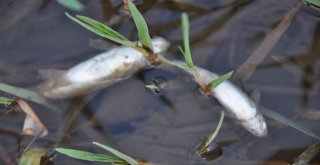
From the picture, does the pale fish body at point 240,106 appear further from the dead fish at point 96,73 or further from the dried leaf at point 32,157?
the dried leaf at point 32,157

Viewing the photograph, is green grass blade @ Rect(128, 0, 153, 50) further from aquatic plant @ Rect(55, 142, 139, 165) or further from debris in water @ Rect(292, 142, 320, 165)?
debris in water @ Rect(292, 142, 320, 165)

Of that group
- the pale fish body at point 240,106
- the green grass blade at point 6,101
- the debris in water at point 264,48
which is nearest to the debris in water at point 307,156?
the pale fish body at point 240,106

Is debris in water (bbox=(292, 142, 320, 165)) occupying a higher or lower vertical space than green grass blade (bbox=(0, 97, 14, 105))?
lower

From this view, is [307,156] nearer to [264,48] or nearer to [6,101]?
[264,48]

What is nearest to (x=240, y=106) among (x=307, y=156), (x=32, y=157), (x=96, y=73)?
(x=307, y=156)

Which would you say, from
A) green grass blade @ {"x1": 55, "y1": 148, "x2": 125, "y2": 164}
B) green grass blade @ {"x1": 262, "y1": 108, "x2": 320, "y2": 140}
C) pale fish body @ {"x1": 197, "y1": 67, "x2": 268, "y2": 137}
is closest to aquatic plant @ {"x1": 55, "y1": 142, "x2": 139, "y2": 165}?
green grass blade @ {"x1": 55, "y1": 148, "x2": 125, "y2": 164}
